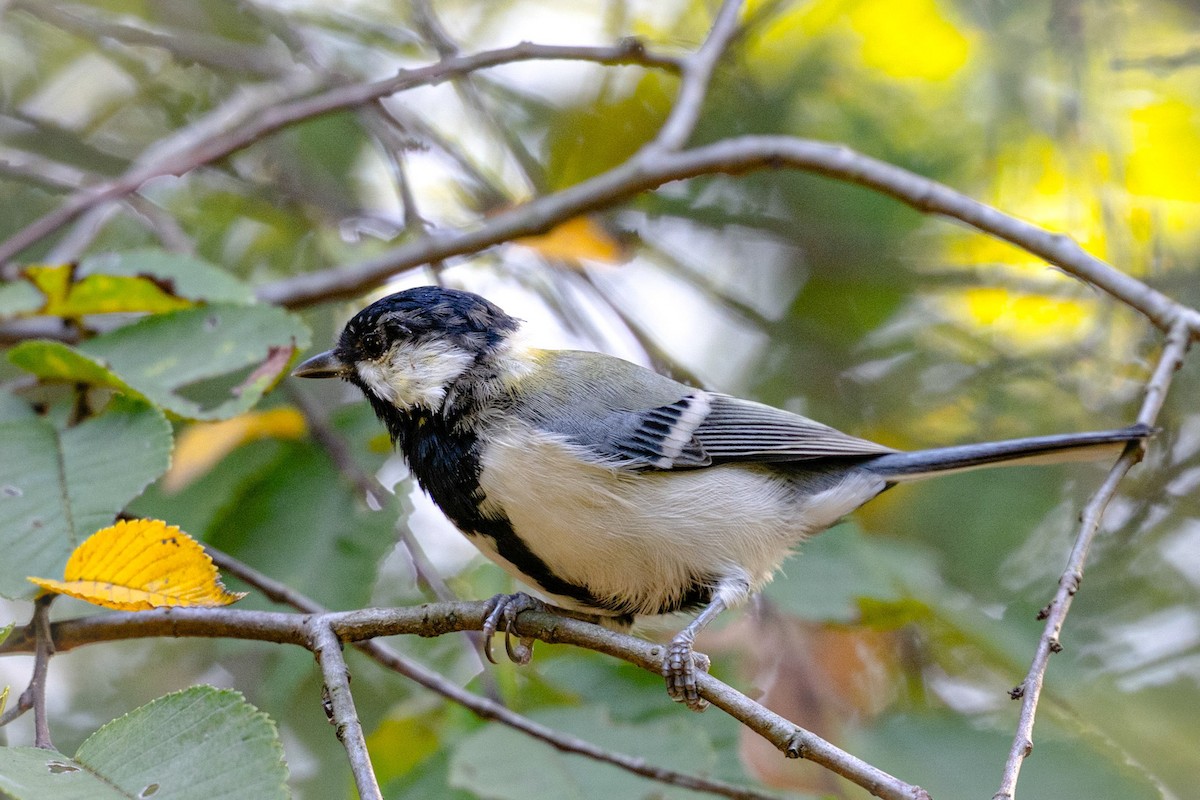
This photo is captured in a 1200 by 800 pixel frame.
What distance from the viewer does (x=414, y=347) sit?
7.95 feet

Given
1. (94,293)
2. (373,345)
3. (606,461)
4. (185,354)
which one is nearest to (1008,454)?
(606,461)

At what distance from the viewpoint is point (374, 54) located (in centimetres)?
441

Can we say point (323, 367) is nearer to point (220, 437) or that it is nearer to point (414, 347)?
point (414, 347)

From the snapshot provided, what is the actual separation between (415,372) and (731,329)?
2.07 m

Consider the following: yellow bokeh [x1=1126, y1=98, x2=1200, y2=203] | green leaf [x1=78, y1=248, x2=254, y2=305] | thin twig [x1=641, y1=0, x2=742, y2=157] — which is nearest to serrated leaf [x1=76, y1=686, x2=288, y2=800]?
green leaf [x1=78, y1=248, x2=254, y2=305]

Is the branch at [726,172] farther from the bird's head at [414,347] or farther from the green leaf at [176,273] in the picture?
the bird's head at [414,347]

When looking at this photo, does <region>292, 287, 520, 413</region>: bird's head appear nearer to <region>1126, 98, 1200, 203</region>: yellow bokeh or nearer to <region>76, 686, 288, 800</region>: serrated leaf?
<region>76, 686, 288, 800</region>: serrated leaf

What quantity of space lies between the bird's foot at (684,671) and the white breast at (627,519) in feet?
0.86

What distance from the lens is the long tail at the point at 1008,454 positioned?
80.7 inches

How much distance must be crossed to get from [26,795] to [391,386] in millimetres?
1255

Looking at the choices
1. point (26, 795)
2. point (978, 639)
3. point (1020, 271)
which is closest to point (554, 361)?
point (978, 639)

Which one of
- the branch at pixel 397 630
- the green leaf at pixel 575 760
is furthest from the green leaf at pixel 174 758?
the green leaf at pixel 575 760

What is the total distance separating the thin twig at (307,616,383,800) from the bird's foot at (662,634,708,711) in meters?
0.55

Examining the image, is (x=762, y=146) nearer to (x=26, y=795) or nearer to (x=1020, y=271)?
(x=1020, y=271)
